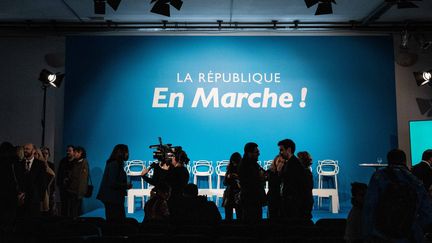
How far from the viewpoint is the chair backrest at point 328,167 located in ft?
34.0

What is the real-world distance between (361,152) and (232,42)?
11.9 feet

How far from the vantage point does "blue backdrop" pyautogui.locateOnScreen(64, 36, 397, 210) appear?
10.8 meters

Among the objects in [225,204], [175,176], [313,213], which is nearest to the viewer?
[175,176]

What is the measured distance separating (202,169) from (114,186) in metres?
5.02

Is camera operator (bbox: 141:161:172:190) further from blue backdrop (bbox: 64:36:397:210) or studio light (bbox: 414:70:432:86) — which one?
studio light (bbox: 414:70:432:86)

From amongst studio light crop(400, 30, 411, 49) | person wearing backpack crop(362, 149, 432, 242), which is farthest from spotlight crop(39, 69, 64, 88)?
person wearing backpack crop(362, 149, 432, 242)

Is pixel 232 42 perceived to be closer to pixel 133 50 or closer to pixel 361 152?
pixel 133 50

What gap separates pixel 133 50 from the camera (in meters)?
11.0

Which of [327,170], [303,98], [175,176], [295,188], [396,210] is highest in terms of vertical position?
[303,98]

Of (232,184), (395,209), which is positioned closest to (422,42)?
(232,184)

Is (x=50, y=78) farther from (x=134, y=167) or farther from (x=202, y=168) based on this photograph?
(x=202, y=168)

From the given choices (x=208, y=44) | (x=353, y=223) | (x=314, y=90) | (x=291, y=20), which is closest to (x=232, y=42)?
(x=208, y=44)

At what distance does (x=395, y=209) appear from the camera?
361 cm

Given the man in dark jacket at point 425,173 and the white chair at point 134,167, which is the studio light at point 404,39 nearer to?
the man in dark jacket at point 425,173
